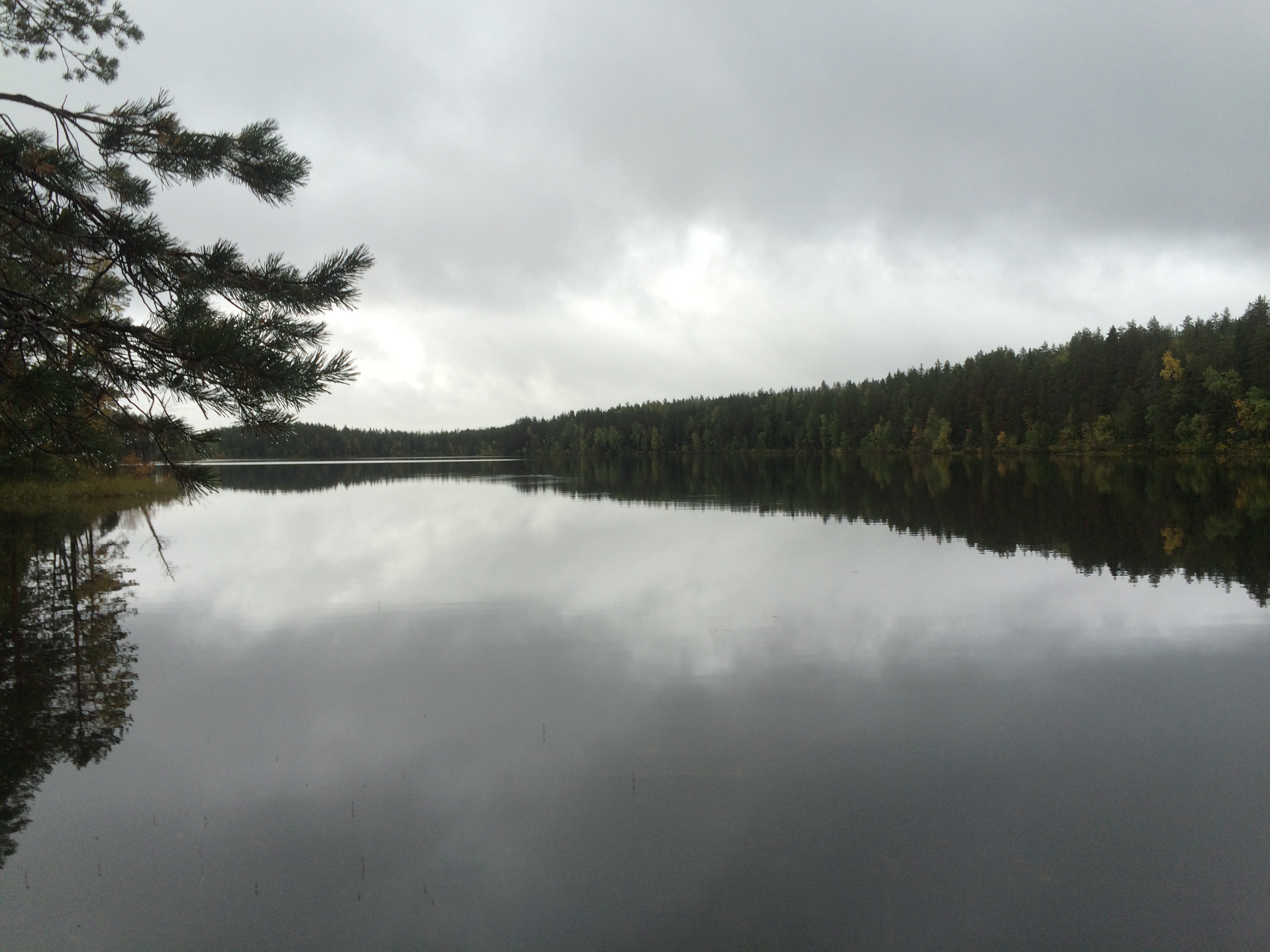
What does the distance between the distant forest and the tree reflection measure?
5019 cm

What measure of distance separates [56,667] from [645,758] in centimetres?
852

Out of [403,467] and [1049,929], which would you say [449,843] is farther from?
[403,467]

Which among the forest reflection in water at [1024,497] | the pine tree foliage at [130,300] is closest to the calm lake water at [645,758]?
the forest reflection in water at [1024,497]

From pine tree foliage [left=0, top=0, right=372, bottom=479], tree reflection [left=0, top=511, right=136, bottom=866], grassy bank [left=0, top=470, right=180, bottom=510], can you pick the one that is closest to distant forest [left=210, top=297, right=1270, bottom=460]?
grassy bank [left=0, top=470, right=180, bottom=510]

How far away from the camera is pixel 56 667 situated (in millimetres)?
10203

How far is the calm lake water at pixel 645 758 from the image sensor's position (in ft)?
17.5

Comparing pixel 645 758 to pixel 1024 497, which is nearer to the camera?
pixel 645 758

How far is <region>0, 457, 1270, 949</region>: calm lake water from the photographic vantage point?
5.33 metres

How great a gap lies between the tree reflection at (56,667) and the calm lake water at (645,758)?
0.06 metres

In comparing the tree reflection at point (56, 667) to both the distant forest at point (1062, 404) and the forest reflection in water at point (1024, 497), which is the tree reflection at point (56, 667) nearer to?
the forest reflection in water at point (1024, 497)

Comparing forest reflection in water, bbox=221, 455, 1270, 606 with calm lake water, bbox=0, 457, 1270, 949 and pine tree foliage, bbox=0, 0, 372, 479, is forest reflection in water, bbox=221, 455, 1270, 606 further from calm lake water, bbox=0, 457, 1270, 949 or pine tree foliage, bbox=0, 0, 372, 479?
A: pine tree foliage, bbox=0, 0, 372, 479

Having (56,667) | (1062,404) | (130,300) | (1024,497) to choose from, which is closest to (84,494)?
(56,667)

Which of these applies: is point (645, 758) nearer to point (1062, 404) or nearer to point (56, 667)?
point (56, 667)

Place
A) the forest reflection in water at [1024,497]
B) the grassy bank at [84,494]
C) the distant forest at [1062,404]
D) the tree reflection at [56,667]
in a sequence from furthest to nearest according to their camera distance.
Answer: the distant forest at [1062,404] → the grassy bank at [84,494] → the forest reflection in water at [1024,497] → the tree reflection at [56,667]
